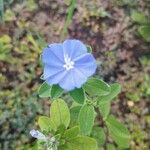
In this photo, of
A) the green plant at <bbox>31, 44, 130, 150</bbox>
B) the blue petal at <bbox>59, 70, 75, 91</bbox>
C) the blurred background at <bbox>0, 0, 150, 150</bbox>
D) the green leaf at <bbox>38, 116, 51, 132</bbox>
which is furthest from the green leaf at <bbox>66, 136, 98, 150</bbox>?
the blurred background at <bbox>0, 0, 150, 150</bbox>

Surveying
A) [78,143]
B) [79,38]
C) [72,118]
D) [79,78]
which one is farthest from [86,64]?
[79,38]

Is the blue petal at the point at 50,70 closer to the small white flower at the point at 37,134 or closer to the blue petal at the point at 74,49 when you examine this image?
the blue petal at the point at 74,49

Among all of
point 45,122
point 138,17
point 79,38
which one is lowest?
point 45,122

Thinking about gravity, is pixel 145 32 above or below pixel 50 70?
above

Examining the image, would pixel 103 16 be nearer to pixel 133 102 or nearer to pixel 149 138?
pixel 133 102

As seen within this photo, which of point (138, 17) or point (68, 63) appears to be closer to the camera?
point (68, 63)

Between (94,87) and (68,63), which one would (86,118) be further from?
(68,63)

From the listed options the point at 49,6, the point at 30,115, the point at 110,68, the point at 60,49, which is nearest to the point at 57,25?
the point at 49,6
